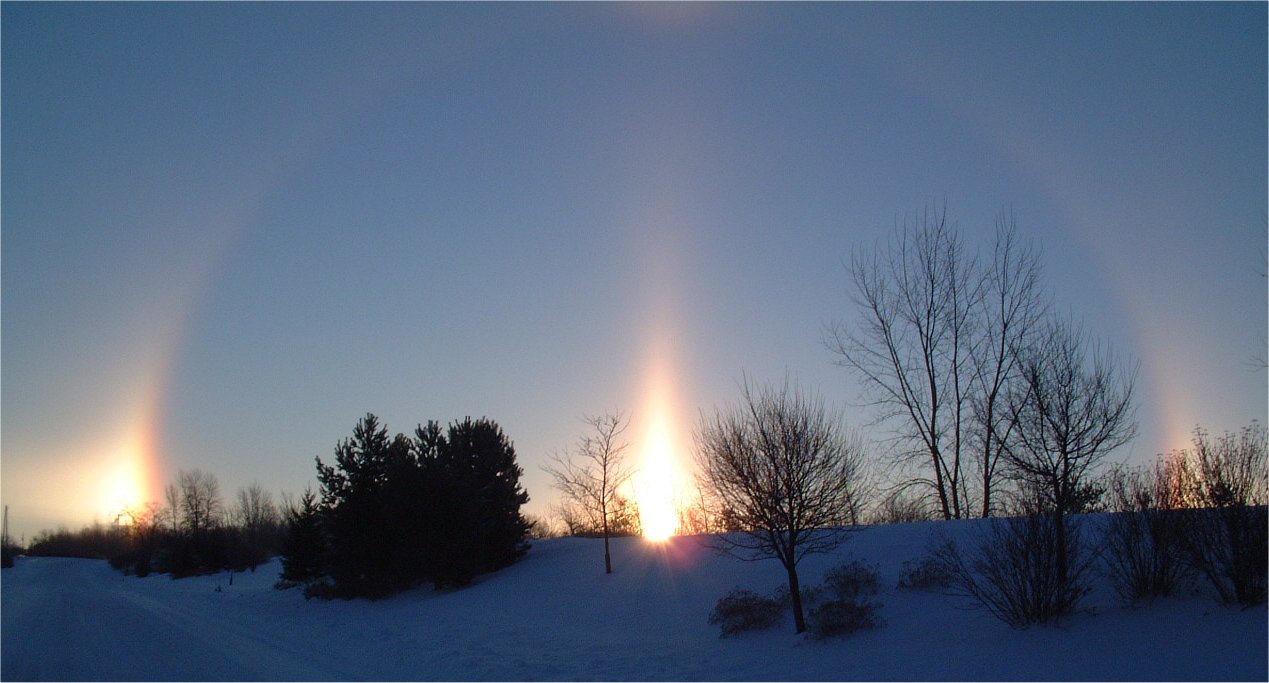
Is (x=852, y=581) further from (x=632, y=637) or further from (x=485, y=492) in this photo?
(x=485, y=492)

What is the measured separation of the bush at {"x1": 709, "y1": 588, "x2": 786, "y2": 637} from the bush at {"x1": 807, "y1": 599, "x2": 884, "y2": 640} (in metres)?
1.05

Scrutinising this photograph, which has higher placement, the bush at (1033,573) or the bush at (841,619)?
the bush at (1033,573)

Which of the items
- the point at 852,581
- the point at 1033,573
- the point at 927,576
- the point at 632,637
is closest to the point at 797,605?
the point at 852,581

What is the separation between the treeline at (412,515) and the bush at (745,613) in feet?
51.3

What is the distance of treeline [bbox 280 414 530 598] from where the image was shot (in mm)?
31547

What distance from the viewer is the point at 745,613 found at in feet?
57.6

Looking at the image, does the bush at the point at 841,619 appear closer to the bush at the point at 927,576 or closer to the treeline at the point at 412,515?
the bush at the point at 927,576

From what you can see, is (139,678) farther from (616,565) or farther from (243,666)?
(616,565)

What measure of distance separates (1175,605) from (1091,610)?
1316 mm

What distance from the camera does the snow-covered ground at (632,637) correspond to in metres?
11.8

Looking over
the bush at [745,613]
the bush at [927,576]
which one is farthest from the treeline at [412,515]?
the bush at [927,576]

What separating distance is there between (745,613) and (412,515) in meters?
18.9

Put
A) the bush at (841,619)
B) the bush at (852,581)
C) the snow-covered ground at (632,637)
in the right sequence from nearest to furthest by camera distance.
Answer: the snow-covered ground at (632,637)
the bush at (841,619)
the bush at (852,581)

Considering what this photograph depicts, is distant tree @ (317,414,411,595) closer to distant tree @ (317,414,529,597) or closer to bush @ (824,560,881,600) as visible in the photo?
distant tree @ (317,414,529,597)
